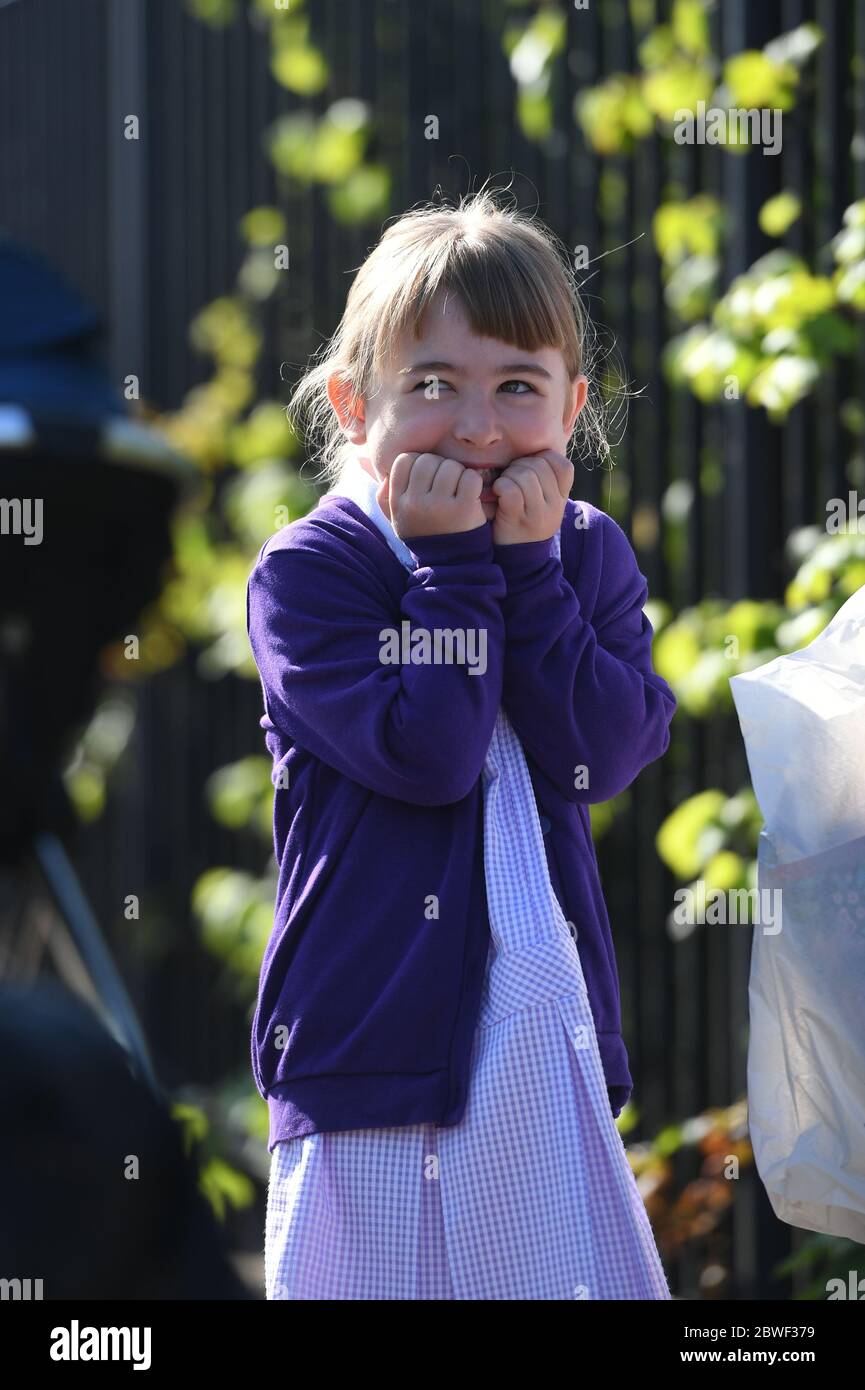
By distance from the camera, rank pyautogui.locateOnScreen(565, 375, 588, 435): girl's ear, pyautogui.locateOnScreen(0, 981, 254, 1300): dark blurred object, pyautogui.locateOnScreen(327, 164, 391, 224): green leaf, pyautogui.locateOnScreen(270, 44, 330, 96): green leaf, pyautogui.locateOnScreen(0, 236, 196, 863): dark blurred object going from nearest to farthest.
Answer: pyautogui.locateOnScreen(565, 375, 588, 435): girl's ear < pyautogui.locateOnScreen(0, 981, 254, 1300): dark blurred object < pyautogui.locateOnScreen(0, 236, 196, 863): dark blurred object < pyautogui.locateOnScreen(327, 164, 391, 224): green leaf < pyautogui.locateOnScreen(270, 44, 330, 96): green leaf

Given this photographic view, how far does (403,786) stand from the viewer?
5.16 feet

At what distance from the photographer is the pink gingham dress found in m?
1.53

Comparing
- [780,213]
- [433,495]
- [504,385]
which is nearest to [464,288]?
[504,385]

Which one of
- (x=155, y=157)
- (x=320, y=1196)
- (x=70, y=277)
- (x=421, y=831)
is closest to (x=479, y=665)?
(x=421, y=831)

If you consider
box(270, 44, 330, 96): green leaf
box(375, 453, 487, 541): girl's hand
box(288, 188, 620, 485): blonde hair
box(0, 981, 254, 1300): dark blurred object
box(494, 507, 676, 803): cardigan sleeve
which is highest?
box(270, 44, 330, 96): green leaf

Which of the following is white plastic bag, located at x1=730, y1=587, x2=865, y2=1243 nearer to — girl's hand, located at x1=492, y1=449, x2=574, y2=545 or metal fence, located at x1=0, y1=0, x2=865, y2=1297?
girl's hand, located at x1=492, y1=449, x2=574, y2=545

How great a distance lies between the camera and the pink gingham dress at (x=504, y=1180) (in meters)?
1.53

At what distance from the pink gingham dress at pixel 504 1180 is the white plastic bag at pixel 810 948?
25 centimetres

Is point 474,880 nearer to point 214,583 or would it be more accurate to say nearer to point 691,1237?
point 691,1237

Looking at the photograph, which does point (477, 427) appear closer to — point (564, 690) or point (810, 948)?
point (564, 690)

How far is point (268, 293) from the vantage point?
13.9 ft

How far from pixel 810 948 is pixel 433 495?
24.4 inches

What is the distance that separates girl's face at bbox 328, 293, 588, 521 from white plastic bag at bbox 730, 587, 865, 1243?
39cm

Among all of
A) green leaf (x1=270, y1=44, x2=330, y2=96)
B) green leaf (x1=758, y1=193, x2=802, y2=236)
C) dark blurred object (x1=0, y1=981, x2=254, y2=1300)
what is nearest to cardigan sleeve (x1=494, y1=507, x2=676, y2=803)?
dark blurred object (x1=0, y1=981, x2=254, y2=1300)
